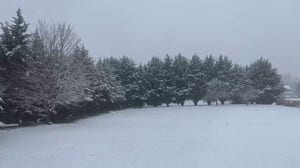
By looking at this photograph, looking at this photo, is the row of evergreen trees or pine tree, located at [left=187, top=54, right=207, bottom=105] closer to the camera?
the row of evergreen trees

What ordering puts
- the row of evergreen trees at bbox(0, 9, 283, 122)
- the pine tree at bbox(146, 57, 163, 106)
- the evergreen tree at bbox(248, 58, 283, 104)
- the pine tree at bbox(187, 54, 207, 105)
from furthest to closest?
the evergreen tree at bbox(248, 58, 283, 104)
the pine tree at bbox(187, 54, 207, 105)
the pine tree at bbox(146, 57, 163, 106)
the row of evergreen trees at bbox(0, 9, 283, 122)

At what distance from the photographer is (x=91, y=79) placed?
154ft

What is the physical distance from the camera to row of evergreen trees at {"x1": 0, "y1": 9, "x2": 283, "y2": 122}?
34.0 metres

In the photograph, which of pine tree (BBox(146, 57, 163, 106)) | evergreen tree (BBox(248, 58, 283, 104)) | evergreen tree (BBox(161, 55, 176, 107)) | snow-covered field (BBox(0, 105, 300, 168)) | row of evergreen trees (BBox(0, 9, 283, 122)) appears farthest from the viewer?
evergreen tree (BBox(248, 58, 283, 104))

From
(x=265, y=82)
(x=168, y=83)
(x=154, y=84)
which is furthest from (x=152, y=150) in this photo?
(x=265, y=82)

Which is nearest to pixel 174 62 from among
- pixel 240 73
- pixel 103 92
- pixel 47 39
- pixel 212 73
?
pixel 212 73

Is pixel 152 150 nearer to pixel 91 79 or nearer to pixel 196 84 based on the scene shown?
pixel 91 79

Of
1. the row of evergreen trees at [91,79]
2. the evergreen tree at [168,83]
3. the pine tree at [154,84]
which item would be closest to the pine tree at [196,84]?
the row of evergreen trees at [91,79]

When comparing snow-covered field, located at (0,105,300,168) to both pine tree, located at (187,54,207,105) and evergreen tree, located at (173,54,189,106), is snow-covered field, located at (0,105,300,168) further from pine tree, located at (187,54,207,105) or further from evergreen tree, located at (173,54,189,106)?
pine tree, located at (187,54,207,105)

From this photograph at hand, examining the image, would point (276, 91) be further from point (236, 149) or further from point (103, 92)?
point (236, 149)

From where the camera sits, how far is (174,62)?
7475 cm

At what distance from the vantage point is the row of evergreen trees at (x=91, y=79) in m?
34.0

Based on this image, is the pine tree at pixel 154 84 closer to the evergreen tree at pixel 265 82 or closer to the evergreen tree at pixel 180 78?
the evergreen tree at pixel 180 78

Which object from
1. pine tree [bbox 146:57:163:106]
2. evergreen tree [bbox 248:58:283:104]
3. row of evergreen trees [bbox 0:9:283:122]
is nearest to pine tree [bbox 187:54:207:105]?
row of evergreen trees [bbox 0:9:283:122]
